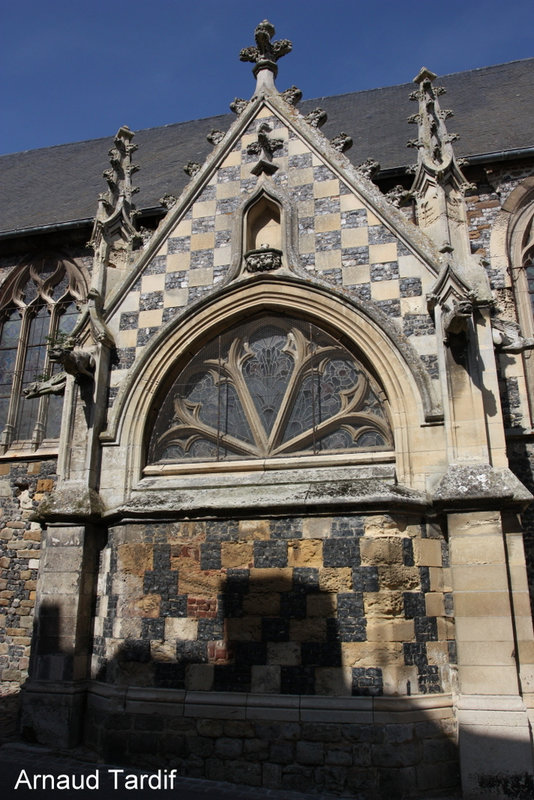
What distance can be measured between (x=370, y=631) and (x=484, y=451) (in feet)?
6.20

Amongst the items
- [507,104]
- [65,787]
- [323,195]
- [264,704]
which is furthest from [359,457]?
[507,104]

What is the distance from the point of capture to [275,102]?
335 inches

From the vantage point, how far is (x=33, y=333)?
1192cm

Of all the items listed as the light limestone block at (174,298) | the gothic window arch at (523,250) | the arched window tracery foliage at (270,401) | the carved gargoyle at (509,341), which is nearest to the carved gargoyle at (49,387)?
the arched window tracery foliage at (270,401)

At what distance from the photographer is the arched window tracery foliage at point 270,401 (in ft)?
23.3

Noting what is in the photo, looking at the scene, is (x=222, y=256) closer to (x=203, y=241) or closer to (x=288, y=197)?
(x=203, y=241)

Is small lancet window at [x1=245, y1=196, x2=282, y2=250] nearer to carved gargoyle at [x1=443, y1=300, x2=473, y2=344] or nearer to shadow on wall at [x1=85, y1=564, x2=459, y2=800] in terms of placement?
carved gargoyle at [x1=443, y1=300, x2=473, y2=344]

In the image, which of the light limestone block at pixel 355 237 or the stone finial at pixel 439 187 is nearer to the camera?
the stone finial at pixel 439 187

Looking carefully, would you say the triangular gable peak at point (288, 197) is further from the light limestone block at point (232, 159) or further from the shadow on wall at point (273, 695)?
the shadow on wall at point (273, 695)

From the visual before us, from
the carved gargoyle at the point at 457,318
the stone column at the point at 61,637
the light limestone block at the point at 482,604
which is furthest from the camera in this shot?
the stone column at the point at 61,637

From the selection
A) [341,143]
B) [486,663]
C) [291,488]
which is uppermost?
[341,143]

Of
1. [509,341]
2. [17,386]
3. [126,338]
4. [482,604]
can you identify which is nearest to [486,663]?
[482,604]

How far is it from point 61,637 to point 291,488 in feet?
8.84

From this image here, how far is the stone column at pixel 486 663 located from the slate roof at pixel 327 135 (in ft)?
21.9
